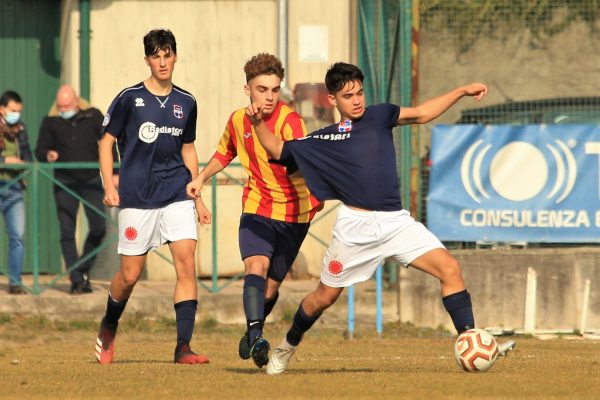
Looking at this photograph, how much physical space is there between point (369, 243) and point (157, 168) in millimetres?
2062

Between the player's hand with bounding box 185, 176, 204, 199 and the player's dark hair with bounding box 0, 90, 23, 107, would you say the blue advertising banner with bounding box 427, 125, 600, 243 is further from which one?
the player's hand with bounding box 185, 176, 204, 199

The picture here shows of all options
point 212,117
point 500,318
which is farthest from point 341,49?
point 500,318

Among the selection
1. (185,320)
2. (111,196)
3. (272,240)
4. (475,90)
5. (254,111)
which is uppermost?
(475,90)

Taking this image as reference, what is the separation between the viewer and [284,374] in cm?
1000

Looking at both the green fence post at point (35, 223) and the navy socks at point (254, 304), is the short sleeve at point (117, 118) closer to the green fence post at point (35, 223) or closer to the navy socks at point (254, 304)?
the navy socks at point (254, 304)

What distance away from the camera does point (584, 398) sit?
28.3 feet

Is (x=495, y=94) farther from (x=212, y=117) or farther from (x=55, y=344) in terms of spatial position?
(x=55, y=344)

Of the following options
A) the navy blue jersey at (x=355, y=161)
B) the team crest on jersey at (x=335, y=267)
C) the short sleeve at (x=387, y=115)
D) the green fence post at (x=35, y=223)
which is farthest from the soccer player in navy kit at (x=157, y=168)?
the green fence post at (x=35, y=223)

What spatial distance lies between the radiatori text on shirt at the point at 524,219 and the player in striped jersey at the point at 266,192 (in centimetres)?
500

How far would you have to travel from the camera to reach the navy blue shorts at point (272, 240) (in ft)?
35.0

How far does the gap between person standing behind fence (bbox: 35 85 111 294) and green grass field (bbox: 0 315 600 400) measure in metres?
0.80

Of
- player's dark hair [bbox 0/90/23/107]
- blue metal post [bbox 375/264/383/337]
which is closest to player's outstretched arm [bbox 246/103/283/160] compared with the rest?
blue metal post [bbox 375/264/383/337]

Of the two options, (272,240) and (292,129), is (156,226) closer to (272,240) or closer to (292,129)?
(272,240)

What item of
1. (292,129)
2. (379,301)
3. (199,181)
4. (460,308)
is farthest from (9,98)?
(460,308)
